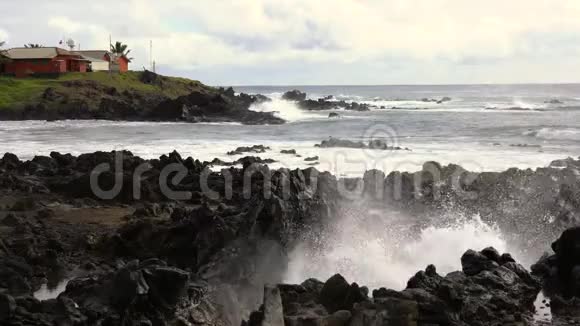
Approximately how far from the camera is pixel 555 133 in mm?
45000

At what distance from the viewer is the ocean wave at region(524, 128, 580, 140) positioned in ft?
141

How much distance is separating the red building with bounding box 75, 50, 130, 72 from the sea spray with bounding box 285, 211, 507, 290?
79.2 metres

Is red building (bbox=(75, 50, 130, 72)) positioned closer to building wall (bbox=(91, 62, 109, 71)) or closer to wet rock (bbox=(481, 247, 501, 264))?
building wall (bbox=(91, 62, 109, 71))

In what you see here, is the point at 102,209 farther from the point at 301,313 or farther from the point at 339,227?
the point at 301,313

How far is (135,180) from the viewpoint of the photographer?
67.3ft

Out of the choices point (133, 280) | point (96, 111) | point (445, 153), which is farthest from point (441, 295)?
point (96, 111)

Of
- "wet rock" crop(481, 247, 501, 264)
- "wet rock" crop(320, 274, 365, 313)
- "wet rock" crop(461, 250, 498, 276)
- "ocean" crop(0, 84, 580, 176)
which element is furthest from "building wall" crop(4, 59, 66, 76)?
"wet rock" crop(320, 274, 365, 313)

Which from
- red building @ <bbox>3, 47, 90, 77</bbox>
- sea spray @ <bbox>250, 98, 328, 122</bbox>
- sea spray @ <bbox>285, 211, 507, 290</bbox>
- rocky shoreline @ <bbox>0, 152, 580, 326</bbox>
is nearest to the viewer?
rocky shoreline @ <bbox>0, 152, 580, 326</bbox>

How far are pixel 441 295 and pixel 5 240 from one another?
30.7 ft

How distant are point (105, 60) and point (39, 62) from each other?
43.2 feet

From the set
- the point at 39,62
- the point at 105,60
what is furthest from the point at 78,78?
the point at 105,60

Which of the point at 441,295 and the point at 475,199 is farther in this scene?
the point at 475,199

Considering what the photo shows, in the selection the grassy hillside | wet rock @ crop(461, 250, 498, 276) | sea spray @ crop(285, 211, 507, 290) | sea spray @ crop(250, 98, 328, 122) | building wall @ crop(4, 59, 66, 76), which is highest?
building wall @ crop(4, 59, 66, 76)

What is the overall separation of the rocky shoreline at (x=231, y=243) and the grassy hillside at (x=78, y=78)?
45.6 metres
